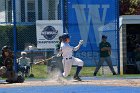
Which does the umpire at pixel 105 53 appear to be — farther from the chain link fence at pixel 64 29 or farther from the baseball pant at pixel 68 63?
the baseball pant at pixel 68 63

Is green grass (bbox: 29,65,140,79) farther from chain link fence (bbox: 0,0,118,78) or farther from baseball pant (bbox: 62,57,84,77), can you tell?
baseball pant (bbox: 62,57,84,77)

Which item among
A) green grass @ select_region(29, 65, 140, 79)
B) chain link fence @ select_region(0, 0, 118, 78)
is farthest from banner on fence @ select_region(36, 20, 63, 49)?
green grass @ select_region(29, 65, 140, 79)

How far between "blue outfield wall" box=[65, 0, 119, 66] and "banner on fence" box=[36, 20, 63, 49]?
63cm

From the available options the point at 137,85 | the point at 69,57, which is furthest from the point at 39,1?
the point at 137,85

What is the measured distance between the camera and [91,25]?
75.4 ft

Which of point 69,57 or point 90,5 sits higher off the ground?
point 90,5

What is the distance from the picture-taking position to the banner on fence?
73.6 feet

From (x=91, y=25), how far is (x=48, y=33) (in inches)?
82.4

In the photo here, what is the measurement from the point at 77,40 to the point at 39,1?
14.4 feet

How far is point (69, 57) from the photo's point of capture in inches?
709

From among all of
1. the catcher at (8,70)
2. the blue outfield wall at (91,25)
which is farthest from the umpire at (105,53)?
the catcher at (8,70)

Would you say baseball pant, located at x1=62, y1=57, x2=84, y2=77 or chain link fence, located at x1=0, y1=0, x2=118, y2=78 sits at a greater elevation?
chain link fence, located at x1=0, y1=0, x2=118, y2=78

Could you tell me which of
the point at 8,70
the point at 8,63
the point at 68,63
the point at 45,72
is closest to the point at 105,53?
the point at 45,72

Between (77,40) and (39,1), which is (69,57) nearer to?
(77,40)
